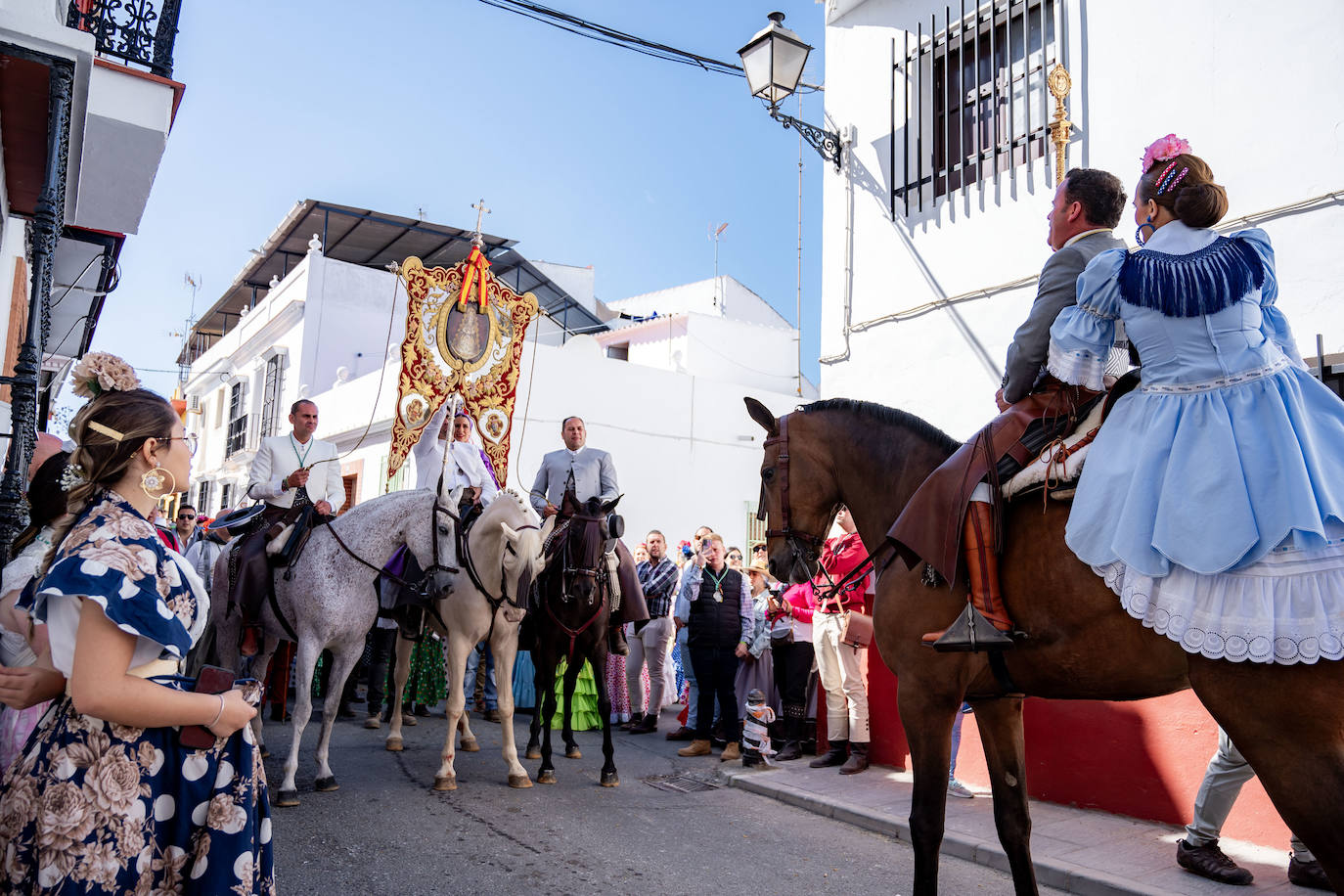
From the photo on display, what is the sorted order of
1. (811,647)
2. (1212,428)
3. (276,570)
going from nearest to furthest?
1. (1212,428)
2. (276,570)
3. (811,647)

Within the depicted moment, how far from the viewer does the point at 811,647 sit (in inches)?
342

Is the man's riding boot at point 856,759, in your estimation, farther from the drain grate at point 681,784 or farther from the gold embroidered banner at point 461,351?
the gold embroidered banner at point 461,351

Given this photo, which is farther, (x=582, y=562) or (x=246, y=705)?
(x=582, y=562)

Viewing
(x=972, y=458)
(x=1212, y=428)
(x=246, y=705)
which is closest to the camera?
(x=246, y=705)

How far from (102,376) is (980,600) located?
290 centimetres

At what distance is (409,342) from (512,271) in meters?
16.4

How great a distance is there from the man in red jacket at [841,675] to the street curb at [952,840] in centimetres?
74

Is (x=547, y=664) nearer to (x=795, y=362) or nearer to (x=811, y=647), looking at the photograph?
(x=811, y=647)

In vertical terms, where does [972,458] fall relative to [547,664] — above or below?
above

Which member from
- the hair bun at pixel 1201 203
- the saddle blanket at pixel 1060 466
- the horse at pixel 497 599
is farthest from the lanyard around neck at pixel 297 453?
the hair bun at pixel 1201 203

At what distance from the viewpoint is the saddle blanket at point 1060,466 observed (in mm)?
3191

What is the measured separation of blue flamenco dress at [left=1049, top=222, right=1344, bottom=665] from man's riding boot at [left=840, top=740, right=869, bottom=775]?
5.35 meters

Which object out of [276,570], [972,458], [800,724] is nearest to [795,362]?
[800,724]

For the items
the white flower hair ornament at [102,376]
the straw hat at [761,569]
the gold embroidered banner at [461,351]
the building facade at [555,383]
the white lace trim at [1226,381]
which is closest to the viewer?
the white flower hair ornament at [102,376]
